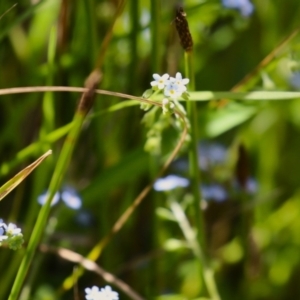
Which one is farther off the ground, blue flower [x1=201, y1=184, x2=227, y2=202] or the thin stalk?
blue flower [x1=201, y1=184, x2=227, y2=202]

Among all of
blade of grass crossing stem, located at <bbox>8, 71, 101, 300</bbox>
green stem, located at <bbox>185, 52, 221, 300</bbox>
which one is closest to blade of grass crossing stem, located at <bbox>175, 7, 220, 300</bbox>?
green stem, located at <bbox>185, 52, 221, 300</bbox>

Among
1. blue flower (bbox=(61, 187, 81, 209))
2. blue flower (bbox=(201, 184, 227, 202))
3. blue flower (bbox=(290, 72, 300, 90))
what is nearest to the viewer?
blue flower (bbox=(61, 187, 81, 209))

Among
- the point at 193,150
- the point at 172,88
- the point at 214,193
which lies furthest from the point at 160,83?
the point at 214,193

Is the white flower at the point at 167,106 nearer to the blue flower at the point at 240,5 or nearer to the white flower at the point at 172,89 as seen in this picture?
the white flower at the point at 172,89

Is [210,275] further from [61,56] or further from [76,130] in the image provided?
[61,56]

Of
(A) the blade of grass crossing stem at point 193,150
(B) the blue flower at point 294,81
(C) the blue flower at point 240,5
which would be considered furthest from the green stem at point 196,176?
(B) the blue flower at point 294,81

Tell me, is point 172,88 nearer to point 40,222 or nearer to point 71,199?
point 40,222

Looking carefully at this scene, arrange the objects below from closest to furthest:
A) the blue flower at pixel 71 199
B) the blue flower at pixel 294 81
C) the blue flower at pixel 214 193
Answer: the blue flower at pixel 71 199
the blue flower at pixel 214 193
the blue flower at pixel 294 81

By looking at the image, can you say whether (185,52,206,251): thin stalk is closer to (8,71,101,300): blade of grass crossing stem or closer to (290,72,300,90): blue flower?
(8,71,101,300): blade of grass crossing stem
